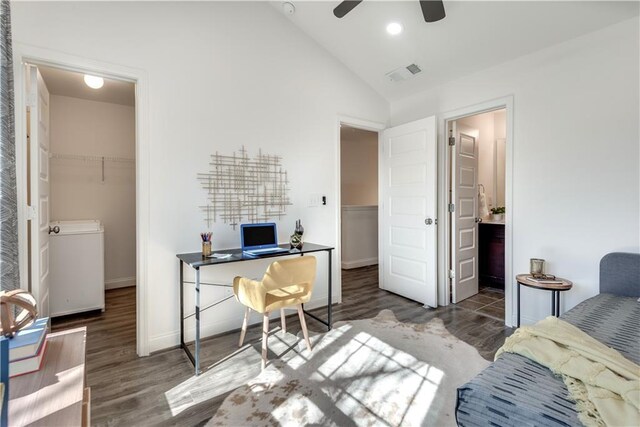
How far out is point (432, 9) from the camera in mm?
2156

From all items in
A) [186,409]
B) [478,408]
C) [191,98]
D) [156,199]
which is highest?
[191,98]

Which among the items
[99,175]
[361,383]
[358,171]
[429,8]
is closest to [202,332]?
[361,383]

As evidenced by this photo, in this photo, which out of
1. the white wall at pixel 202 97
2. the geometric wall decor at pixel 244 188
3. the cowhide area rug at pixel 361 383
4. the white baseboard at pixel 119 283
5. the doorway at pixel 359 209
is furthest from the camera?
the doorway at pixel 359 209

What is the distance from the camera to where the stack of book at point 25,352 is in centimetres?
100

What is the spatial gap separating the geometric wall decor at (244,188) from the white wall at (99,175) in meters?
2.33

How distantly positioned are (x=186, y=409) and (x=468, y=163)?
3.83 m

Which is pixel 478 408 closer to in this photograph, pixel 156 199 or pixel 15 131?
pixel 156 199

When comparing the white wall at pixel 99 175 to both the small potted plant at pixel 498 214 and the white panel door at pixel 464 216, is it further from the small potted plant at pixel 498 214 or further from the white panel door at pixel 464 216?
the small potted plant at pixel 498 214

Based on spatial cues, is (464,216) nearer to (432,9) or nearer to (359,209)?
(359,209)

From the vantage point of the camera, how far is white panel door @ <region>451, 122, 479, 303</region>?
359cm

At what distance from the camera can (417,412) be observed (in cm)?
173

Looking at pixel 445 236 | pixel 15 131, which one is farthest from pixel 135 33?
pixel 445 236

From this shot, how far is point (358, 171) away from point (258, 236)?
4267 millimetres

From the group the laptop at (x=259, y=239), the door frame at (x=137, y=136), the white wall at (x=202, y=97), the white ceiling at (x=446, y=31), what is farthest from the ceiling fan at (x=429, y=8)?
the laptop at (x=259, y=239)
